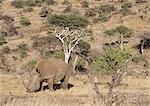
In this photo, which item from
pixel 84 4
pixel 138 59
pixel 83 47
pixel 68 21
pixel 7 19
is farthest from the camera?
pixel 84 4

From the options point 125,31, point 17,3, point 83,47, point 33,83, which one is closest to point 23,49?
point 83,47

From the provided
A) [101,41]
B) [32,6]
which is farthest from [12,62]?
[32,6]

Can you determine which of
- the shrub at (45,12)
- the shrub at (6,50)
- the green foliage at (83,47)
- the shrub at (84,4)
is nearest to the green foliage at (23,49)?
the shrub at (6,50)

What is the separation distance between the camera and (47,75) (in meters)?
21.5

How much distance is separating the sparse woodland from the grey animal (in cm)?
54

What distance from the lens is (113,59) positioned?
2989 centimetres

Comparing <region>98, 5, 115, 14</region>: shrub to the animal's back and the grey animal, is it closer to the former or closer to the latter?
the grey animal

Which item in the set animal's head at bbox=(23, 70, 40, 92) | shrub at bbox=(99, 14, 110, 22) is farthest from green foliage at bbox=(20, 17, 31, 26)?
animal's head at bbox=(23, 70, 40, 92)

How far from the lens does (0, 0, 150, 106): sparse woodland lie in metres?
29.5

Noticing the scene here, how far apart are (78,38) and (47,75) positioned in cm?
2192

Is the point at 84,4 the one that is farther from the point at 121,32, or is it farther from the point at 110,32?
the point at 121,32

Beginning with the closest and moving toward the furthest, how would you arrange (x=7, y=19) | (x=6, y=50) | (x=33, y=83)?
(x=33, y=83) → (x=6, y=50) → (x=7, y=19)

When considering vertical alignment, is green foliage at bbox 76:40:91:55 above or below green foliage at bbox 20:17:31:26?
below

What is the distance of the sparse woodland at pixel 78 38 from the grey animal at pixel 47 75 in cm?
54
